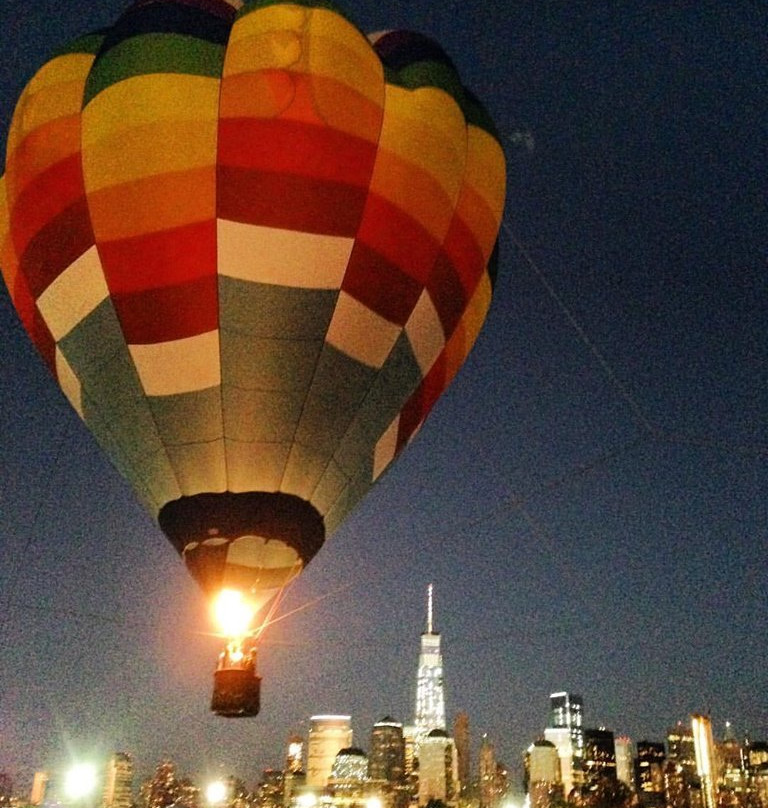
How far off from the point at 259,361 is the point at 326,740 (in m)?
104

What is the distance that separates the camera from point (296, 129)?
297 inches

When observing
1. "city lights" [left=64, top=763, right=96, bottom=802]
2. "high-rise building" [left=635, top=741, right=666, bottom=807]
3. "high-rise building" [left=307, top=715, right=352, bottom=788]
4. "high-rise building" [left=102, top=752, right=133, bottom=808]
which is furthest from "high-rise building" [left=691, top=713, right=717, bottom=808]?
"city lights" [left=64, top=763, right=96, bottom=802]

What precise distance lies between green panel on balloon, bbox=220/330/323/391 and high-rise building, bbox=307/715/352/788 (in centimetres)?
9814

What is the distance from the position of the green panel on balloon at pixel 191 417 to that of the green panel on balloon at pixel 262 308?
0.58 metres

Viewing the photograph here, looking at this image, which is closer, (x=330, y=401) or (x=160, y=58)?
(x=160, y=58)

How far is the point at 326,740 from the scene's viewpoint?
10362cm

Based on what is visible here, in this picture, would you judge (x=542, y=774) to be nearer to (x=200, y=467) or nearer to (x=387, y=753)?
(x=387, y=753)

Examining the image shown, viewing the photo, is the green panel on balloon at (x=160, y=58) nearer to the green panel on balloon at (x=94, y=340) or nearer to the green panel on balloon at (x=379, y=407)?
the green panel on balloon at (x=94, y=340)

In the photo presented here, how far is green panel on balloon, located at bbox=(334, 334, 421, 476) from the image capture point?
26.3 ft

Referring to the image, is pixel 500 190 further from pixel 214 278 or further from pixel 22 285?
pixel 22 285

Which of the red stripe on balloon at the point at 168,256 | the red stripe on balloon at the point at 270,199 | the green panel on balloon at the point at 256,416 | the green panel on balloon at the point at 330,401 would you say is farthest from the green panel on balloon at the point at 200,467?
the red stripe on balloon at the point at 270,199

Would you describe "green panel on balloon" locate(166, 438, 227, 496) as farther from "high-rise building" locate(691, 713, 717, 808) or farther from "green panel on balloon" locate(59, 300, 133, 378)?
"high-rise building" locate(691, 713, 717, 808)

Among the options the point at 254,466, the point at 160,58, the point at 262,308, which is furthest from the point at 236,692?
the point at 160,58

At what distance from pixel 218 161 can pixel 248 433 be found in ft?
7.29
